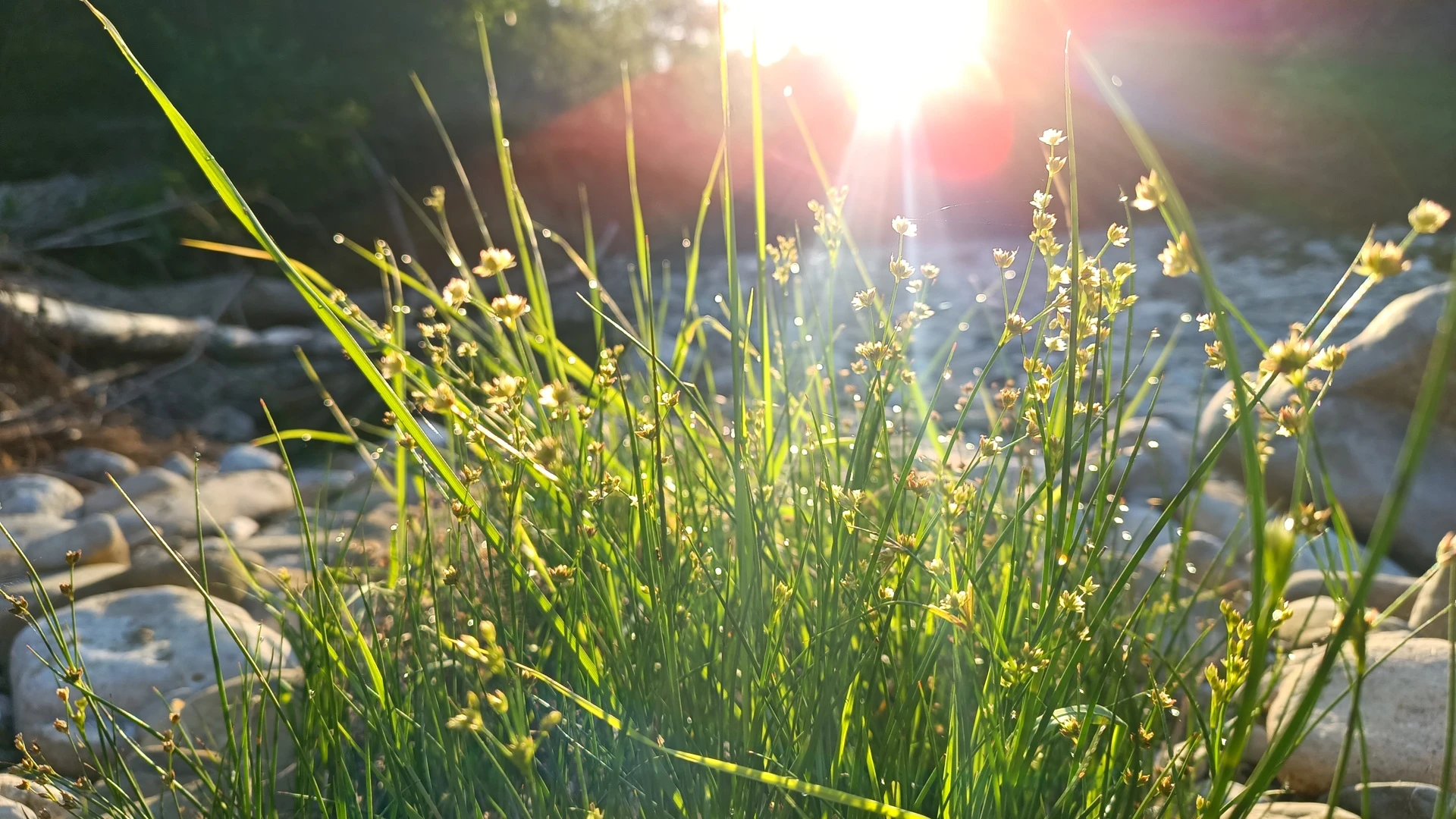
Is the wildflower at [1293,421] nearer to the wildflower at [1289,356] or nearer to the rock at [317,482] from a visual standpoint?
the wildflower at [1289,356]

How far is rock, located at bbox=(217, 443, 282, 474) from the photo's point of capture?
4.45 metres

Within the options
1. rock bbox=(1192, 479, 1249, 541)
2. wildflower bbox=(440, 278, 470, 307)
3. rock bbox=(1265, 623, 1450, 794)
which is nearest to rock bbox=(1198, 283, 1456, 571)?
rock bbox=(1192, 479, 1249, 541)

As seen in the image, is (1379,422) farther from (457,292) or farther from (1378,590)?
(457,292)

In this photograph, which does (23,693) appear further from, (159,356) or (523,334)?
(159,356)

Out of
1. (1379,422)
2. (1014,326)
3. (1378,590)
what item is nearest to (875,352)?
(1014,326)

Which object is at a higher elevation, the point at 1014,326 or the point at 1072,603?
the point at 1014,326

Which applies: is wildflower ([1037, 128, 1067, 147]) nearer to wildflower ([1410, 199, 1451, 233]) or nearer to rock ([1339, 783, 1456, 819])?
wildflower ([1410, 199, 1451, 233])

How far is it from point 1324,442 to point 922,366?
218 centimetres

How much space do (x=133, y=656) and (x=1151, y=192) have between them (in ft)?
7.34

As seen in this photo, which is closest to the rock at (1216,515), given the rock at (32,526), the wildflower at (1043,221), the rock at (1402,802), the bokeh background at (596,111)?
the rock at (1402,802)

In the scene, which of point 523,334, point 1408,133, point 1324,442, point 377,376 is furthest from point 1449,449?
point 1408,133

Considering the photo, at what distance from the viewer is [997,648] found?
884 millimetres

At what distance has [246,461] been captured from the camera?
4.46 m

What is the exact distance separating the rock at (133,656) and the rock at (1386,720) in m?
1.89
